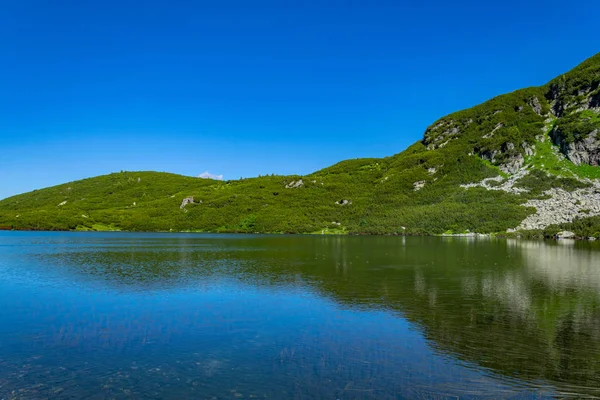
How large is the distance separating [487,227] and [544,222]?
21204 mm

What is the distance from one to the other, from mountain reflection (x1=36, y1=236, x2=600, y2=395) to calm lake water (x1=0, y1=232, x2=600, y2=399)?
6.2 inches

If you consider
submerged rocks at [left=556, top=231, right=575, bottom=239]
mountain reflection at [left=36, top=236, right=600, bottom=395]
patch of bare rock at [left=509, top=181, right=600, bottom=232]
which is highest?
patch of bare rock at [left=509, top=181, right=600, bottom=232]

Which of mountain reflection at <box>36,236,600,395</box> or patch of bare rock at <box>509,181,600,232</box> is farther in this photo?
patch of bare rock at <box>509,181,600,232</box>

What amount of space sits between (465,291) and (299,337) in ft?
74.1

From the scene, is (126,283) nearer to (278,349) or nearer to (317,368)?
(278,349)

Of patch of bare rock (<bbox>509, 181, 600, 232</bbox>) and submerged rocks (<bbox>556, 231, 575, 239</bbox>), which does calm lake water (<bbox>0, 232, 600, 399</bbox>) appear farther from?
patch of bare rock (<bbox>509, 181, 600, 232</bbox>)

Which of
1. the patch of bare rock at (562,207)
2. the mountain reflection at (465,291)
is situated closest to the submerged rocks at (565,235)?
the patch of bare rock at (562,207)

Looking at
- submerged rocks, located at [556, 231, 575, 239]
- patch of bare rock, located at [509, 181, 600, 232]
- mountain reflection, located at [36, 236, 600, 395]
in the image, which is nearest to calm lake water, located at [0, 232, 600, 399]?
mountain reflection, located at [36, 236, 600, 395]

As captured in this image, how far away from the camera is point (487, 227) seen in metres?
174

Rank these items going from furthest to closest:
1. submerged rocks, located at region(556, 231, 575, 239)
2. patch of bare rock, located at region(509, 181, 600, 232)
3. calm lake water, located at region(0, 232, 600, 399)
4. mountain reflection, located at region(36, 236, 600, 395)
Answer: patch of bare rock, located at region(509, 181, 600, 232) < submerged rocks, located at region(556, 231, 575, 239) < mountain reflection, located at region(36, 236, 600, 395) < calm lake water, located at region(0, 232, 600, 399)

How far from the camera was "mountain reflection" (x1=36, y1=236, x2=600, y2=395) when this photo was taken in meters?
21.5

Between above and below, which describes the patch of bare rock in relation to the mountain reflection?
above

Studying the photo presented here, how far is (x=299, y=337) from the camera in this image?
24703 mm

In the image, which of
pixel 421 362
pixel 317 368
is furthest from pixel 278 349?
pixel 421 362
